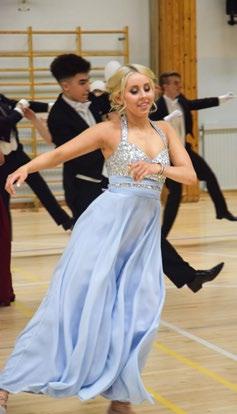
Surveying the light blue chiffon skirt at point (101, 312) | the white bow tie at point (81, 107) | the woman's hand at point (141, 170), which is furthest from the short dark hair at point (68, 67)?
the woman's hand at point (141, 170)

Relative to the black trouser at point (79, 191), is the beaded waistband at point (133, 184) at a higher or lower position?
higher

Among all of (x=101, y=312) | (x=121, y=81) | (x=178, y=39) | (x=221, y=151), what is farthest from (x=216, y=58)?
(x=101, y=312)

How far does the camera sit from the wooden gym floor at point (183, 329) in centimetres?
383

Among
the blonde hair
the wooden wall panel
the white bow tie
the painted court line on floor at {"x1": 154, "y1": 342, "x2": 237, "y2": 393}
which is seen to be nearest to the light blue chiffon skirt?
the blonde hair

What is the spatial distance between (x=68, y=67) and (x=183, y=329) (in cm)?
197

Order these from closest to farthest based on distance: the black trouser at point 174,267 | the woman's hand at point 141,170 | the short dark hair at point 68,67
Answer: the woman's hand at point 141,170 → the black trouser at point 174,267 → the short dark hair at point 68,67

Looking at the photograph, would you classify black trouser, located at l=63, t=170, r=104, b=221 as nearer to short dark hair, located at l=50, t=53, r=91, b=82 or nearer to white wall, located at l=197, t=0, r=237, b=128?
short dark hair, located at l=50, t=53, r=91, b=82

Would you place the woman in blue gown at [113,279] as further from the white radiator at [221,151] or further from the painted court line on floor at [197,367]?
the white radiator at [221,151]

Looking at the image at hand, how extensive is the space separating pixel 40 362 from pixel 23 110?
3037 millimetres

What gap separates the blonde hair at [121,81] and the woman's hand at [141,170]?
0.40 meters

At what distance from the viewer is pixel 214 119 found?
43.8 ft

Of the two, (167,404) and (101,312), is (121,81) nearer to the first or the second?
(101,312)

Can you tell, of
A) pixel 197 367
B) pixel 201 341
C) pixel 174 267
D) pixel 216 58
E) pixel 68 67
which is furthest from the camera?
pixel 216 58

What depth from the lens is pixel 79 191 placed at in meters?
5.62
